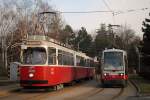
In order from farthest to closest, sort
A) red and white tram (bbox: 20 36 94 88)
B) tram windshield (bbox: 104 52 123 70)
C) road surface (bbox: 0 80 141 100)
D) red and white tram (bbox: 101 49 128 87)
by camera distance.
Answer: tram windshield (bbox: 104 52 123 70) < red and white tram (bbox: 101 49 128 87) < red and white tram (bbox: 20 36 94 88) < road surface (bbox: 0 80 141 100)

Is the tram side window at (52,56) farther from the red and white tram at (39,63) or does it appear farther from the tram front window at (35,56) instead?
the tram front window at (35,56)

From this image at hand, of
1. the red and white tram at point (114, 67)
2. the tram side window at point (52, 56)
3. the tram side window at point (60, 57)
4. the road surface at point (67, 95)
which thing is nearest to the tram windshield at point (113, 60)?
the red and white tram at point (114, 67)

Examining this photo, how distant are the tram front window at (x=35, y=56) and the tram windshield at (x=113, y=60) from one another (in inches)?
362

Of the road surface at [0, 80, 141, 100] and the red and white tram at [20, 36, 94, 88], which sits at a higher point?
the red and white tram at [20, 36, 94, 88]

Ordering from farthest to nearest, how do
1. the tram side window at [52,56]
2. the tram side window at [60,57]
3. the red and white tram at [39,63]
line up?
the tram side window at [60,57] → the tram side window at [52,56] → the red and white tram at [39,63]

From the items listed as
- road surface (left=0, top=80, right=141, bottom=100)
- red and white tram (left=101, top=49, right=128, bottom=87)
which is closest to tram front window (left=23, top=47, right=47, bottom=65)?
road surface (left=0, top=80, right=141, bottom=100)

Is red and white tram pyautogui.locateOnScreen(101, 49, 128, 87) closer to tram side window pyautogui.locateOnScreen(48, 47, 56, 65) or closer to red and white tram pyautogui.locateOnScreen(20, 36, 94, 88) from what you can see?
red and white tram pyautogui.locateOnScreen(20, 36, 94, 88)

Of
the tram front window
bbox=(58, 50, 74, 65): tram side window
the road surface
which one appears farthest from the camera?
bbox=(58, 50, 74, 65): tram side window

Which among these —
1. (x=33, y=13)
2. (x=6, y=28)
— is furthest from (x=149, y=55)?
(x=6, y=28)

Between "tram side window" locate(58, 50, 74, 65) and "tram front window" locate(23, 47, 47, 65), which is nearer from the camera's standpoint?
"tram front window" locate(23, 47, 47, 65)

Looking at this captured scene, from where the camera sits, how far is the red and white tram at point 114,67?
118 feet

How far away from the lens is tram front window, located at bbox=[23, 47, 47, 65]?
28.4 metres

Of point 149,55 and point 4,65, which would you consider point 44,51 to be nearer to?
point 149,55

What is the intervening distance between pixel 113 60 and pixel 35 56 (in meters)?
10.1
